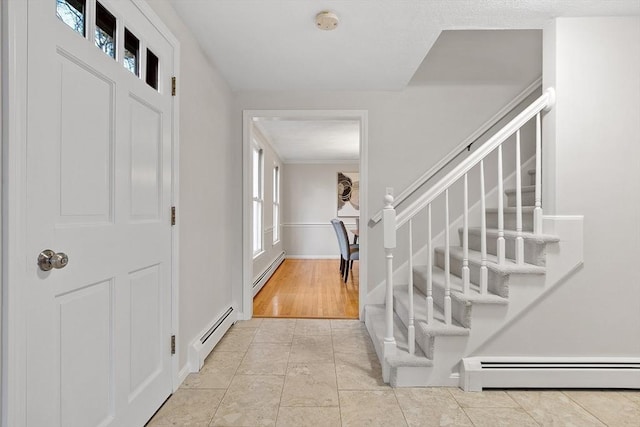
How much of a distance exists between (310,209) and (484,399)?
20.2 feet

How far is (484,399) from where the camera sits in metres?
1.88

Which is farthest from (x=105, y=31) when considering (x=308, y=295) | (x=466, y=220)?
(x=308, y=295)

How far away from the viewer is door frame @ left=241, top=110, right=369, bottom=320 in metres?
3.19

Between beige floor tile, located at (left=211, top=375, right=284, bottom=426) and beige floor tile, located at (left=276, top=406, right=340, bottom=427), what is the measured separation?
45 mm

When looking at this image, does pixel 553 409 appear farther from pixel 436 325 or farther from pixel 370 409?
pixel 370 409

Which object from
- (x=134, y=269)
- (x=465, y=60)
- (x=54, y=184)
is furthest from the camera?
(x=465, y=60)

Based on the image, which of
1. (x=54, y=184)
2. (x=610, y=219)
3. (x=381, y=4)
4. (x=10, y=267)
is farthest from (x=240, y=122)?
(x=610, y=219)

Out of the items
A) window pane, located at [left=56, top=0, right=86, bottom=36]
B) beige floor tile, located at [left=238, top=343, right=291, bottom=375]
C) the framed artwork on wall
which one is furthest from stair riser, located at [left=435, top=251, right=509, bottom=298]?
the framed artwork on wall

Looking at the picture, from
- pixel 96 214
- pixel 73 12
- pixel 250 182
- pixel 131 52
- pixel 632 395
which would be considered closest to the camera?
pixel 73 12

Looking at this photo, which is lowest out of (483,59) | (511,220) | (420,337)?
(420,337)

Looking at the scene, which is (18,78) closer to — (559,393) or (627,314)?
(559,393)

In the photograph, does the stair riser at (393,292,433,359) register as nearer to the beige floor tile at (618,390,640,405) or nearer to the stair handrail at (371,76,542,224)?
the stair handrail at (371,76,542,224)

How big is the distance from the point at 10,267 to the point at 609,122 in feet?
8.95

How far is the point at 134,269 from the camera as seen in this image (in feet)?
5.03
